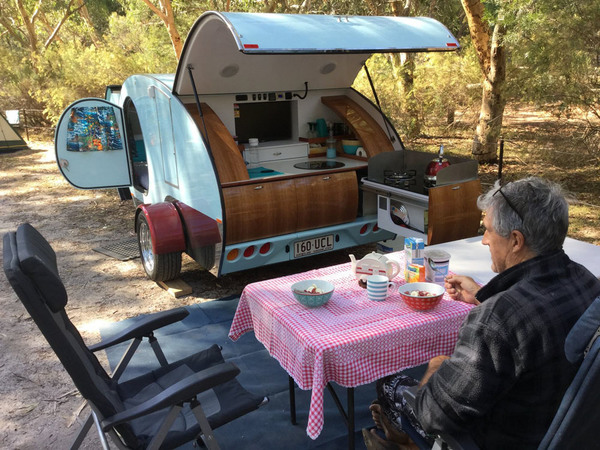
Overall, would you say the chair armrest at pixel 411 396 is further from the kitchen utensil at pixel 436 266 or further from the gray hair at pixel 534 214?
the kitchen utensil at pixel 436 266

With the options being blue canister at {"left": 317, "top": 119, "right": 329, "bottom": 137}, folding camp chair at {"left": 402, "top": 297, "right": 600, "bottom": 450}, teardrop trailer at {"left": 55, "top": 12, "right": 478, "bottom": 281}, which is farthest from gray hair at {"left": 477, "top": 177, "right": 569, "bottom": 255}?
blue canister at {"left": 317, "top": 119, "right": 329, "bottom": 137}

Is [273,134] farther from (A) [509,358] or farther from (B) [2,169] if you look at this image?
(B) [2,169]

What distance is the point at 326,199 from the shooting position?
16.3 feet

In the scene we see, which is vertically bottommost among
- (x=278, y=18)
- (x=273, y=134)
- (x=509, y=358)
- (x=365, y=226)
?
(x=365, y=226)

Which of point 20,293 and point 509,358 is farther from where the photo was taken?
point 20,293

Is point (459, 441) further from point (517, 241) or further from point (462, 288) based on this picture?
point (462, 288)

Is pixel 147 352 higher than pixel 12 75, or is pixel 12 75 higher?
pixel 12 75

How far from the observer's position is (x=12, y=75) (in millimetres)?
18734

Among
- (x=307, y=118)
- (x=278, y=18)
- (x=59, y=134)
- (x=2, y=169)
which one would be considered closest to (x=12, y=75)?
(x=2, y=169)

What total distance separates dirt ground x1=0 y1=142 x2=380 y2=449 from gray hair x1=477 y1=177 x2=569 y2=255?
261 cm

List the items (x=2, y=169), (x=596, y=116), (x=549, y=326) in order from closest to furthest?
(x=549, y=326) → (x=596, y=116) → (x=2, y=169)

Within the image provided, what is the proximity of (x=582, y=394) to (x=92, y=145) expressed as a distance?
18.9ft

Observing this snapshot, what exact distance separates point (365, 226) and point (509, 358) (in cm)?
365

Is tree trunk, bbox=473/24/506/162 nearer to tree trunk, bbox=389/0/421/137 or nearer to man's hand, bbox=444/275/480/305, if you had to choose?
tree trunk, bbox=389/0/421/137
